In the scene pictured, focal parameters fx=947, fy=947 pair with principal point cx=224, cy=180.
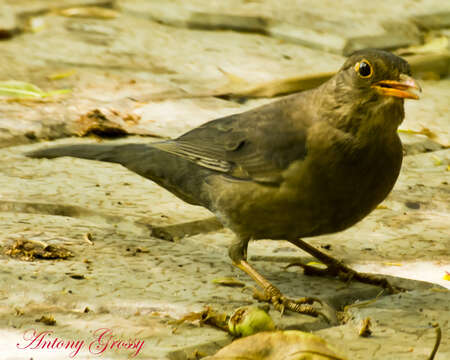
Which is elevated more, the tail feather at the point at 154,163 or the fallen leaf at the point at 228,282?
the tail feather at the point at 154,163

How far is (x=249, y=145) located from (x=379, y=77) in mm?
615

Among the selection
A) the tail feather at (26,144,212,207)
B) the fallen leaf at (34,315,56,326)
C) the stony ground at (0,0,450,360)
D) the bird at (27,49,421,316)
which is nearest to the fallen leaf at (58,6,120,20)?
the stony ground at (0,0,450,360)

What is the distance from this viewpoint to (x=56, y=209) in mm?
3828

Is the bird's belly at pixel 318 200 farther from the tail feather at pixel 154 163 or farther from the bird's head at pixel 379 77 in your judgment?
the tail feather at pixel 154 163

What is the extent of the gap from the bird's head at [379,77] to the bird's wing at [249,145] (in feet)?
0.85

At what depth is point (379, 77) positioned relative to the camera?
3371 millimetres

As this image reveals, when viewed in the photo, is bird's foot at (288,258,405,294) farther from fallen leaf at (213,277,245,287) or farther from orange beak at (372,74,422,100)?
orange beak at (372,74,422,100)

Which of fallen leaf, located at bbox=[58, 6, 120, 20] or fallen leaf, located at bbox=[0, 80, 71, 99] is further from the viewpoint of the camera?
fallen leaf, located at bbox=[58, 6, 120, 20]

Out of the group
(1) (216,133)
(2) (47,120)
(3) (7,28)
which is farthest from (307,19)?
(1) (216,133)

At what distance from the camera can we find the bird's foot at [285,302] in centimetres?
308

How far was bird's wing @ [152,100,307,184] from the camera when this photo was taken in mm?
3457

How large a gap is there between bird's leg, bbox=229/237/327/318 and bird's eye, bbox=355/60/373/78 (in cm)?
74

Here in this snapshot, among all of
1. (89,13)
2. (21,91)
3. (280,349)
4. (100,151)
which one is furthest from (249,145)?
(89,13)

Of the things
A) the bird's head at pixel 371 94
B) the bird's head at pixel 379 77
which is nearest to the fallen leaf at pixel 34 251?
the bird's head at pixel 371 94
